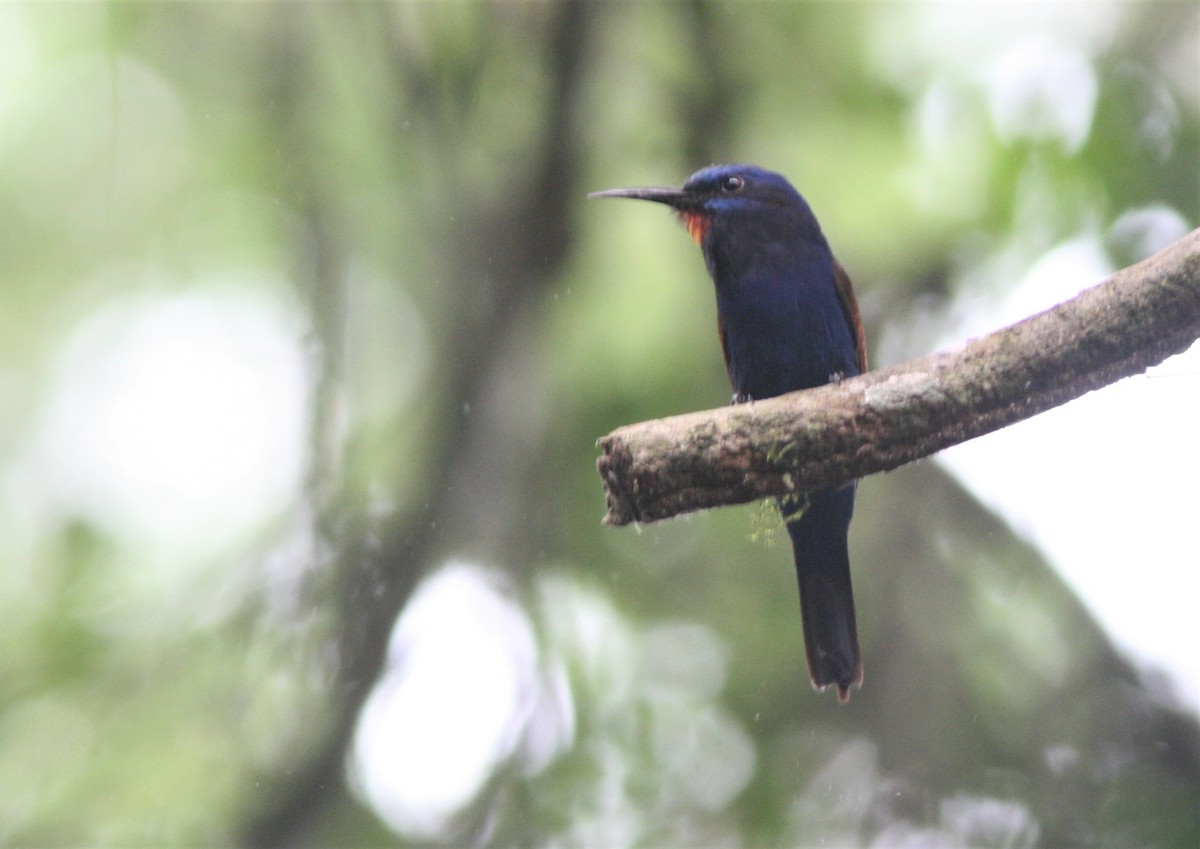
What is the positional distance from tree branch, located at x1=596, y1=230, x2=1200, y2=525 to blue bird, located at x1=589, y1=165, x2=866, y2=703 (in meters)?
1.23

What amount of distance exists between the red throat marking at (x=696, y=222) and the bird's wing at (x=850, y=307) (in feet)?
1.72

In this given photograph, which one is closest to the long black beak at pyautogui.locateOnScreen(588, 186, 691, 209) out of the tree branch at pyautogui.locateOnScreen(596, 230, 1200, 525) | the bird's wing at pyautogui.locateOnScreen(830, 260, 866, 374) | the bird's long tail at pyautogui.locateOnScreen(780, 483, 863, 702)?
the bird's wing at pyautogui.locateOnScreen(830, 260, 866, 374)

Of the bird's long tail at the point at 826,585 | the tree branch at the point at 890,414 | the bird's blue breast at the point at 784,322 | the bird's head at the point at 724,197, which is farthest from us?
the bird's head at the point at 724,197

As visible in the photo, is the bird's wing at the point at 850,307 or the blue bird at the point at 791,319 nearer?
the blue bird at the point at 791,319

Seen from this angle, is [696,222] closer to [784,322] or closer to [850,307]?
[784,322]

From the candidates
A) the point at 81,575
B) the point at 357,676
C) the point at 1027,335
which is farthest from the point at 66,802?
the point at 1027,335

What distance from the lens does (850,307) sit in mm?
4668

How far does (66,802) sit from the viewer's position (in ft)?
18.2

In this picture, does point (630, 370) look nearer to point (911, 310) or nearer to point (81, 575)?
point (911, 310)

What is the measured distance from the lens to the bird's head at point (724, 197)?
182 inches

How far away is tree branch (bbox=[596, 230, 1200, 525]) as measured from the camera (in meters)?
2.78

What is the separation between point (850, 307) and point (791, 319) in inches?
13.6

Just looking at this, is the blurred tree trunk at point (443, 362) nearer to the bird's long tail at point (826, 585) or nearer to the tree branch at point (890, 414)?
the bird's long tail at point (826, 585)

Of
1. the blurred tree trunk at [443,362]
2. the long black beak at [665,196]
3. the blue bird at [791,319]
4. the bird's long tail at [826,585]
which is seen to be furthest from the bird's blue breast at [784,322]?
the blurred tree trunk at [443,362]
